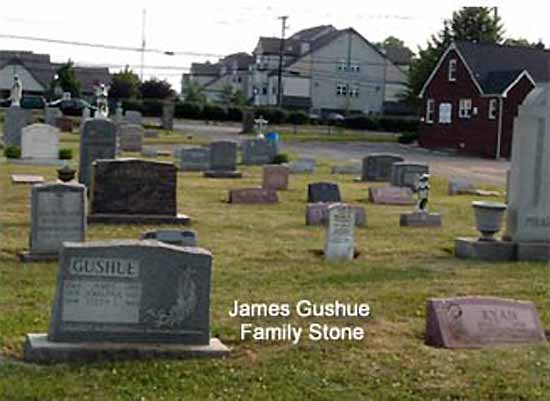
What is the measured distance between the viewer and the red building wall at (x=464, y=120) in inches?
2152

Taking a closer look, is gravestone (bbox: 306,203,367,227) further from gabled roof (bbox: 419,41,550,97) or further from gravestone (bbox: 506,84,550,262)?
gabled roof (bbox: 419,41,550,97)

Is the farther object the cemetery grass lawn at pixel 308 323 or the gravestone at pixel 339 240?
the gravestone at pixel 339 240

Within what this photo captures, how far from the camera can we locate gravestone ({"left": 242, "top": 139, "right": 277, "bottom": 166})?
3522 cm

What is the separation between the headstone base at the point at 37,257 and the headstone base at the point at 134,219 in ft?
12.9

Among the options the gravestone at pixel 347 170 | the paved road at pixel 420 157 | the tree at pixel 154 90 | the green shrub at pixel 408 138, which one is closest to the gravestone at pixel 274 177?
the gravestone at pixel 347 170

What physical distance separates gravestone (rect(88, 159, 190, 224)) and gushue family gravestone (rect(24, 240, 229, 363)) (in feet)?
28.7

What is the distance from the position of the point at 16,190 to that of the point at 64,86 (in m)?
55.7

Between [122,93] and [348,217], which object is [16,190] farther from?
[122,93]

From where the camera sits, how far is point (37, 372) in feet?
24.2

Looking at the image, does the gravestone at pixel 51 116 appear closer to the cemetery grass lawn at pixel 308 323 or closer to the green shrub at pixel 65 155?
the green shrub at pixel 65 155

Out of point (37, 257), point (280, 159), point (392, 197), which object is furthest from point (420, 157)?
point (37, 257)

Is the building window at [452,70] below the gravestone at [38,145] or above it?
above

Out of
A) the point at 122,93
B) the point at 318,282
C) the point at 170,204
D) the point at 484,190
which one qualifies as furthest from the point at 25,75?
the point at 318,282

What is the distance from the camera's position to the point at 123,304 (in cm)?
791
